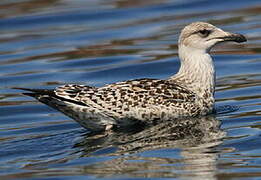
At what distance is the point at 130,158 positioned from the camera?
1048cm

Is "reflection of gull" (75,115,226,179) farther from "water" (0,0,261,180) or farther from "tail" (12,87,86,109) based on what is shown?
"tail" (12,87,86,109)

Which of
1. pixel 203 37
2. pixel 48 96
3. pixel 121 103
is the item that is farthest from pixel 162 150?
pixel 203 37

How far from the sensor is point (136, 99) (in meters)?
12.0

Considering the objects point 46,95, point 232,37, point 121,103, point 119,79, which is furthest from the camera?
point 119,79

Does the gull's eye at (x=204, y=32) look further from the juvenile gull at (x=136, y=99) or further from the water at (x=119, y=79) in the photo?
the water at (x=119, y=79)

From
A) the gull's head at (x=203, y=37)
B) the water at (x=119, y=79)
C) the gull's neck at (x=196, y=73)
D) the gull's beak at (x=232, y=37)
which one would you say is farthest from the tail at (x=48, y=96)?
the gull's beak at (x=232, y=37)

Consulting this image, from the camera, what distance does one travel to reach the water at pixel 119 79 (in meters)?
10.2

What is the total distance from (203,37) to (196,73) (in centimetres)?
51

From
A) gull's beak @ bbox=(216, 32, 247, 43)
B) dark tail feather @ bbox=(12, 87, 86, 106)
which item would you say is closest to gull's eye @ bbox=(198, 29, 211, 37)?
gull's beak @ bbox=(216, 32, 247, 43)

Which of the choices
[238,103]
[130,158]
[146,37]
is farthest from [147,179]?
[146,37]

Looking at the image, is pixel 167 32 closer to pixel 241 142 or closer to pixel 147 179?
pixel 241 142

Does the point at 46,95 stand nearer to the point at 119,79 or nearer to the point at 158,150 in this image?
the point at 158,150

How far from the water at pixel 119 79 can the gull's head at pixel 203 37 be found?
994 millimetres

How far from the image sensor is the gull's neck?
12.9 m
